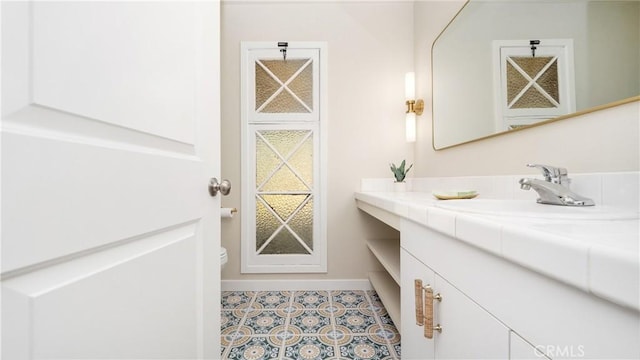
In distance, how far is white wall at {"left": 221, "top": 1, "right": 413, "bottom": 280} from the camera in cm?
195

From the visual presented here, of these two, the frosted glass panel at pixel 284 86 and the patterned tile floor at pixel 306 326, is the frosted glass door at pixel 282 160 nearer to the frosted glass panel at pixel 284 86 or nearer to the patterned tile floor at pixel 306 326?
the frosted glass panel at pixel 284 86

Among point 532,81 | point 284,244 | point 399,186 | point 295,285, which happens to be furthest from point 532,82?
point 295,285

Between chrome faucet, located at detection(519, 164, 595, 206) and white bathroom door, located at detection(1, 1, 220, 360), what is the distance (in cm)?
97

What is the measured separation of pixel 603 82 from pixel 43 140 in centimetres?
125

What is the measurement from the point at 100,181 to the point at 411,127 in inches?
73.8

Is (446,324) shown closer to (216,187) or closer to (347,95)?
(216,187)

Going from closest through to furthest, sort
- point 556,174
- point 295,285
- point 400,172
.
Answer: point 556,174
point 400,172
point 295,285

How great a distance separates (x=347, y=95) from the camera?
6.45ft

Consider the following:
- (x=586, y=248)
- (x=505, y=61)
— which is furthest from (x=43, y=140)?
(x=505, y=61)

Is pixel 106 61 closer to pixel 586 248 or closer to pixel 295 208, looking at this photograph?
pixel 586 248

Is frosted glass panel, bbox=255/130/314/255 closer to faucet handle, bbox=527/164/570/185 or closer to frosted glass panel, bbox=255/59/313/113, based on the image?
frosted glass panel, bbox=255/59/313/113

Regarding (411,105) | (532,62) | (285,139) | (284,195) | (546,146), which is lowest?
(284,195)

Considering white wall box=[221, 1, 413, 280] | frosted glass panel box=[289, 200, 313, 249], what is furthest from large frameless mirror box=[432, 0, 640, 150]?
frosted glass panel box=[289, 200, 313, 249]

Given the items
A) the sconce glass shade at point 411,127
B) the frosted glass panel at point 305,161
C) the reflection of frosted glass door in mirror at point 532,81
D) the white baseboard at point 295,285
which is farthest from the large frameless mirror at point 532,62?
the white baseboard at point 295,285
